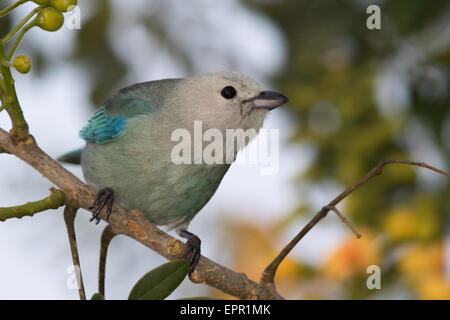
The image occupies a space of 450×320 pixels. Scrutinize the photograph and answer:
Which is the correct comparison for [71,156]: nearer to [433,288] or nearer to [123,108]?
[123,108]

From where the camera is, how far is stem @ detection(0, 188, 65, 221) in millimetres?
2002

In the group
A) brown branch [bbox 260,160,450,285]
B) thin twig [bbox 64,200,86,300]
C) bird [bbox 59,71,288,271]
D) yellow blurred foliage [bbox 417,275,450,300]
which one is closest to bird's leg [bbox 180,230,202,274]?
bird [bbox 59,71,288,271]

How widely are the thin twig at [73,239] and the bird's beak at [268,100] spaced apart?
1.26m

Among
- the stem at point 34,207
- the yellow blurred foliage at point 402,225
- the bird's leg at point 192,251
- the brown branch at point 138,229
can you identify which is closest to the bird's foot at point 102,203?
the brown branch at point 138,229

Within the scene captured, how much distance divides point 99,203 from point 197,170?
0.76 meters

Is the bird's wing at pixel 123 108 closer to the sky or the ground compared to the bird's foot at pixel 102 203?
closer to the sky

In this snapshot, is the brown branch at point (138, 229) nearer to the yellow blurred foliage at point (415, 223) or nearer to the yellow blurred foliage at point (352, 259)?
the yellow blurred foliage at point (352, 259)

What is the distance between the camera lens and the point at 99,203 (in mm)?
2656

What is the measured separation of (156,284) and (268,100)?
1440mm

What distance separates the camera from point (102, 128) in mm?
3527

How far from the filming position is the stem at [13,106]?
2008mm

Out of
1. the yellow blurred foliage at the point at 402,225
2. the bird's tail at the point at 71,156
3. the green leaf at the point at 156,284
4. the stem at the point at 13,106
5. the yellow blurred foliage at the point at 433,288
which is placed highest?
the stem at the point at 13,106

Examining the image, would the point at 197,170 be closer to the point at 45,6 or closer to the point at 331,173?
the point at 331,173
